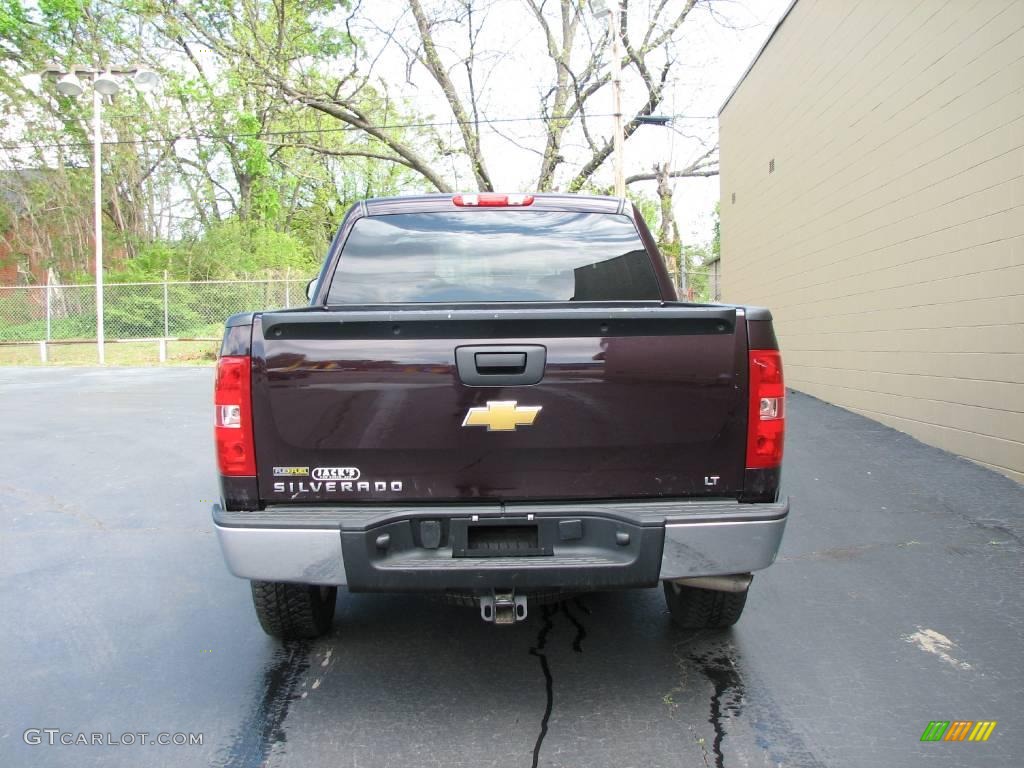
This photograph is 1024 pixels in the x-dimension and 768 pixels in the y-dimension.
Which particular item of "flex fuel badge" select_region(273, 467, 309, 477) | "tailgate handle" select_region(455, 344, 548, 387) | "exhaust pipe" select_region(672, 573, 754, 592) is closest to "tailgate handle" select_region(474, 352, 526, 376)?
"tailgate handle" select_region(455, 344, 548, 387)

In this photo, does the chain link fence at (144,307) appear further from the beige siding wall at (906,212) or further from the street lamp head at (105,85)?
the beige siding wall at (906,212)

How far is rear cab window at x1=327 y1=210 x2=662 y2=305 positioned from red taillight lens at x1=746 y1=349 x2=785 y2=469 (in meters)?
1.21

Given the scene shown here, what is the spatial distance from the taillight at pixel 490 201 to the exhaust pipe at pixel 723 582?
2.08 m

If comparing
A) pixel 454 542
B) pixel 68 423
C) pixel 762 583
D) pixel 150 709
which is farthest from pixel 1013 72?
pixel 68 423

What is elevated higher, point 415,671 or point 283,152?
point 283,152

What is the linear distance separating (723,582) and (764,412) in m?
0.67

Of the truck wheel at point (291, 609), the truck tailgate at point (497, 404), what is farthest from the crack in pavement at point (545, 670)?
the truck wheel at point (291, 609)

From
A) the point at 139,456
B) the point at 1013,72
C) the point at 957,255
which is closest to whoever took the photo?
the point at 1013,72

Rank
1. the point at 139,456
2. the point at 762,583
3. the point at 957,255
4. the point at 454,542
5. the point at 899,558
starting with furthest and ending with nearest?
the point at 139,456 → the point at 957,255 → the point at 899,558 → the point at 762,583 → the point at 454,542

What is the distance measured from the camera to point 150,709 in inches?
122

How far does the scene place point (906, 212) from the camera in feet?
27.4

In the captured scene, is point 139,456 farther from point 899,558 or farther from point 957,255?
point 957,255

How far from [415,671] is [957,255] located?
6464 mm

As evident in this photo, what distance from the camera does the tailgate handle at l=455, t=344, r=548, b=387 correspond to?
276 cm
